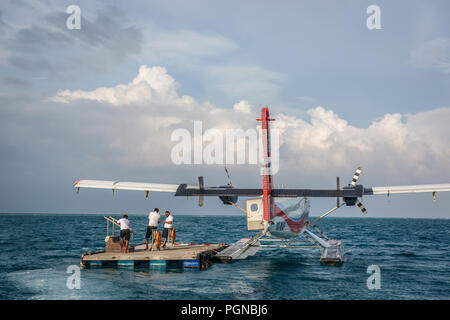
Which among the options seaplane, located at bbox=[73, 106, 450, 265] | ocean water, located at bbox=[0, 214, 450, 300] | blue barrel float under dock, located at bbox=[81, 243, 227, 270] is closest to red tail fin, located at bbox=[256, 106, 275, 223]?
seaplane, located at bbox=[73, 106, 450, 265]

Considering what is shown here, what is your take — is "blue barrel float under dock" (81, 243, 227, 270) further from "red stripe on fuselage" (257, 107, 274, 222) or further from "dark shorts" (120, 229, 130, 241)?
"red stripe on fuselage" (257, 107, 274, 222)

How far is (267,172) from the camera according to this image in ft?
58.5

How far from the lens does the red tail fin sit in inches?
667

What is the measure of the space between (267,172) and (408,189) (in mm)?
8757

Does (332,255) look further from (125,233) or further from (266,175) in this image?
(125,233)

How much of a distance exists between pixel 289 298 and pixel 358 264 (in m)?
9.94

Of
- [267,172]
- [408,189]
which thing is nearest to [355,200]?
[408,189]

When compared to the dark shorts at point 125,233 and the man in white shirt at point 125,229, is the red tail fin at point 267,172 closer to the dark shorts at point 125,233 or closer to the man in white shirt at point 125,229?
the man in white shirt at point 125,229

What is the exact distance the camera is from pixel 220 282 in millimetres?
15703

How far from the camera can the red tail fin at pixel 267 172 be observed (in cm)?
1694

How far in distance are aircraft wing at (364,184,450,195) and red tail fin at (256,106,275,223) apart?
670 centimetres

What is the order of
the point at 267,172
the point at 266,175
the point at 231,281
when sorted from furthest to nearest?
the point at 267,172, the point at 266,175, the point at 231,281

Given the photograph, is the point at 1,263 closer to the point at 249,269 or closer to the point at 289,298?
the point at 249,269
